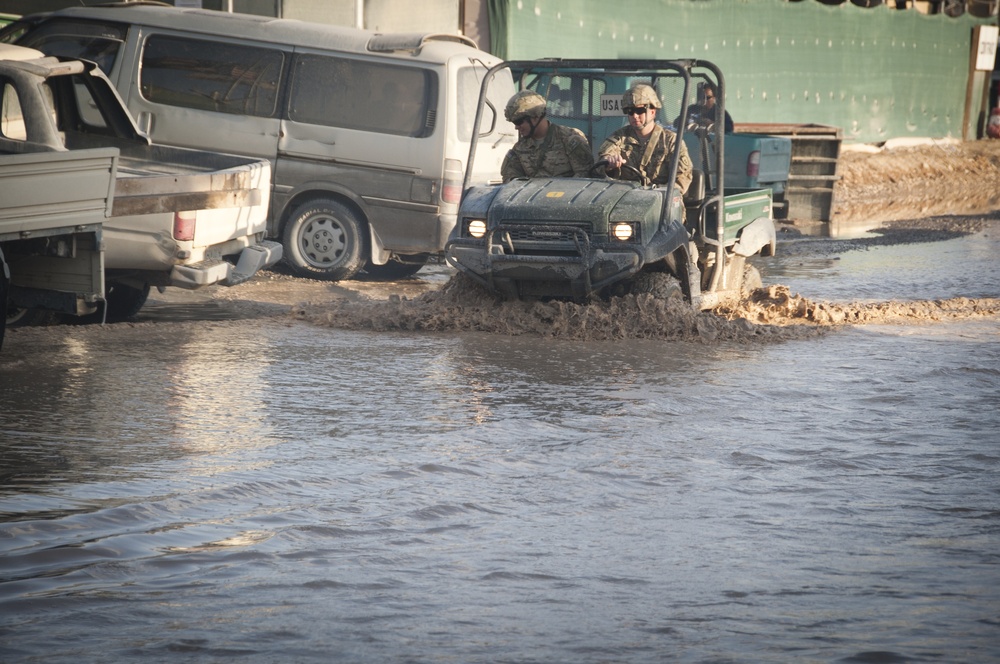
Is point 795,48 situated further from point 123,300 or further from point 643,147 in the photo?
point 123,300

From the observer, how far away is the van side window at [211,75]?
40.9 ft

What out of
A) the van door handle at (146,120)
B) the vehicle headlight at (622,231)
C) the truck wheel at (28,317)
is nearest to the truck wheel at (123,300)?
the truck wheel at (28,317)

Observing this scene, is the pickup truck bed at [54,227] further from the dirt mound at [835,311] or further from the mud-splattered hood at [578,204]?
the dirt mound at [835,311]

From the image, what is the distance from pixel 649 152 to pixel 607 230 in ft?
3.37

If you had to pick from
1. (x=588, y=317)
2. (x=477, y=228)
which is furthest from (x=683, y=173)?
(x=477, y=228)

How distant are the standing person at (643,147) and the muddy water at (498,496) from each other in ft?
3.30

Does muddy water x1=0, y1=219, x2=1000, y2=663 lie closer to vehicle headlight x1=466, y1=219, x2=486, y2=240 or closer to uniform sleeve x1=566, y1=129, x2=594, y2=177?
vehicle headlight x1=466, y1=219, x2=486, y2=240

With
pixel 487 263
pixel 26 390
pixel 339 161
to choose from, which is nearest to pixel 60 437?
pixel 26 390

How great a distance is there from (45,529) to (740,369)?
4.85 metres

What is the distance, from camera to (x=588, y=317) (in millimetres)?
9883

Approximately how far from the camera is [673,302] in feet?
32.6

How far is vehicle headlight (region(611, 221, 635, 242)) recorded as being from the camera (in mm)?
9445

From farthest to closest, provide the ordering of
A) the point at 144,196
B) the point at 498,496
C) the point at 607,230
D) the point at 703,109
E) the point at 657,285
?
1. the point at 703,109
2. the point at 657,285
3. the point at 607,230
4. the point at 144,196
5. the point at 498,496

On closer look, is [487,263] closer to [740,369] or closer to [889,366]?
[740,369]
